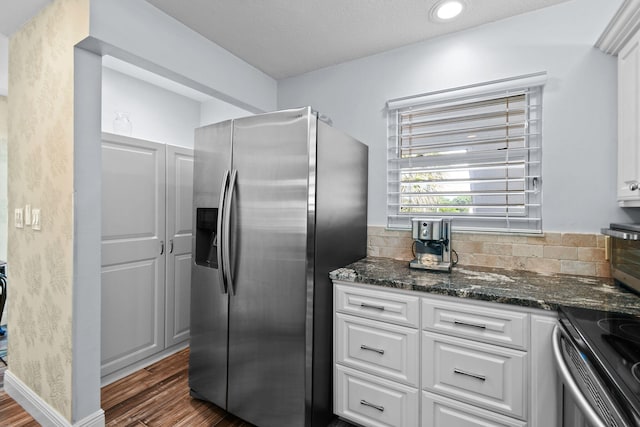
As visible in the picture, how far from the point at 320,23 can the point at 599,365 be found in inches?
84.6

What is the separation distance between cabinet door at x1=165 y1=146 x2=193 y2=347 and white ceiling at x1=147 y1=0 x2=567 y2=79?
103 cm

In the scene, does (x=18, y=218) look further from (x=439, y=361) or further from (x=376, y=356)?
(x=439, y=361)

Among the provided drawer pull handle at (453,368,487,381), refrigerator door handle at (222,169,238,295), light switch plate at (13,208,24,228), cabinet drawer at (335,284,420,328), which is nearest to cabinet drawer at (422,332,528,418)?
drawer pull handle at (453,368,487,381)

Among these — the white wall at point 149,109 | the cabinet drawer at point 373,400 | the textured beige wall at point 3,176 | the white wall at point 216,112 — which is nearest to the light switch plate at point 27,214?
the white wall at point 149,109

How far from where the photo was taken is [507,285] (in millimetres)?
1571

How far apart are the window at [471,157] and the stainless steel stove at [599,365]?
0.90m

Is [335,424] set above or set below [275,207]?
below

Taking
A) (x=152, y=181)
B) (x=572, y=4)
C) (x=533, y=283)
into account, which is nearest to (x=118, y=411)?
(x=152, y=181)

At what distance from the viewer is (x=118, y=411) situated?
1.96m

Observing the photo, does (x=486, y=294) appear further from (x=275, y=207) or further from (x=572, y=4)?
(x=572, y=4)

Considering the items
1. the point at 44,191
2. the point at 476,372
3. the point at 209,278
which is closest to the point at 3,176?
the point at 44,191

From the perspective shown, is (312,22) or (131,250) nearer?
(312,22)

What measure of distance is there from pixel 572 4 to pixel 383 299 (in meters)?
1.98

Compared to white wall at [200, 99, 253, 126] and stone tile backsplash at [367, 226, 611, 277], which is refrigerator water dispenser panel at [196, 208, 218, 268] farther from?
white wall at [200, 99, 253, 126]
